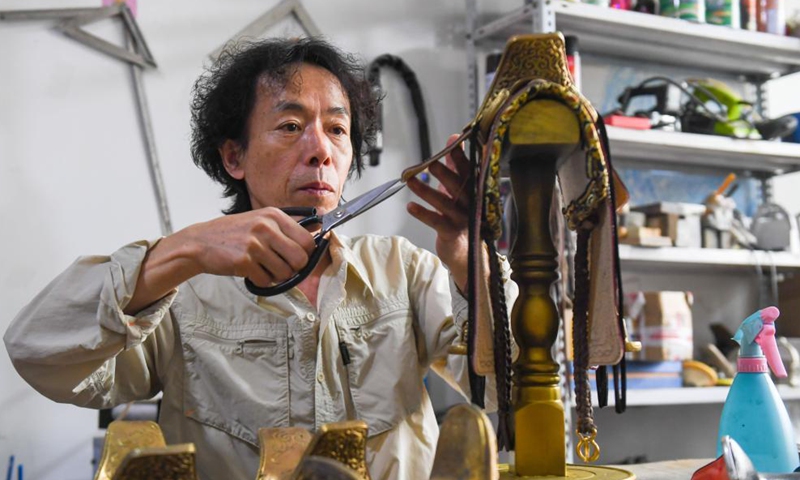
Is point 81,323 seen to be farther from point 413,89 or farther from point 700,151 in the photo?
point 700,151

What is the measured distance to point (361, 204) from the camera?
84 cm

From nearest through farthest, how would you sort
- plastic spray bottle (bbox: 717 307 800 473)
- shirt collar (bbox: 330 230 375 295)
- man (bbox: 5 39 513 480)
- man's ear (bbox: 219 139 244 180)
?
plastic spray bottle (bbox: 717 307 800 473), man (bbox: 5 39 513 480), shirt collar (bbox: 330 230 375 295), man's ear (bbox: 219 139 244 180)

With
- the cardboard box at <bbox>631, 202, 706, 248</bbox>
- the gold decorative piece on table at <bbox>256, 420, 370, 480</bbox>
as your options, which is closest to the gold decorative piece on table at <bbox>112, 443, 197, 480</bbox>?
the gold decorative piece on table at <bbox>256, 420, 370, 480</bbox>

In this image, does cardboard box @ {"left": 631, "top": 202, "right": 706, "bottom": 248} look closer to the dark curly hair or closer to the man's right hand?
the dark curly hair

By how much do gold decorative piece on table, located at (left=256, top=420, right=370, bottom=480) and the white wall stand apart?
153cm

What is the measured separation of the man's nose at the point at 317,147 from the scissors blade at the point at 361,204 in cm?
33

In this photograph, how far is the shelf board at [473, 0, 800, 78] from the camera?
2.35 meters

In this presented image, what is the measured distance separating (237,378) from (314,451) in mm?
605

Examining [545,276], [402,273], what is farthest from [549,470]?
[402,273]

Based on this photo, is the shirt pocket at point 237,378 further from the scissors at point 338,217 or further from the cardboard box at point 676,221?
the cardboard box at point 676,221

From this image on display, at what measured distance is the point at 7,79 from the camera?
2.04 m

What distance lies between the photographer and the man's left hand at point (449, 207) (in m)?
0.81

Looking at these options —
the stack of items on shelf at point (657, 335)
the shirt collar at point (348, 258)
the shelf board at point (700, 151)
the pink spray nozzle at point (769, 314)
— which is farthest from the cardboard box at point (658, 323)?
the pink spray nozzle at point (769, 314)

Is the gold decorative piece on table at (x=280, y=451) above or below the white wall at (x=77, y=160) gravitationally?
below
